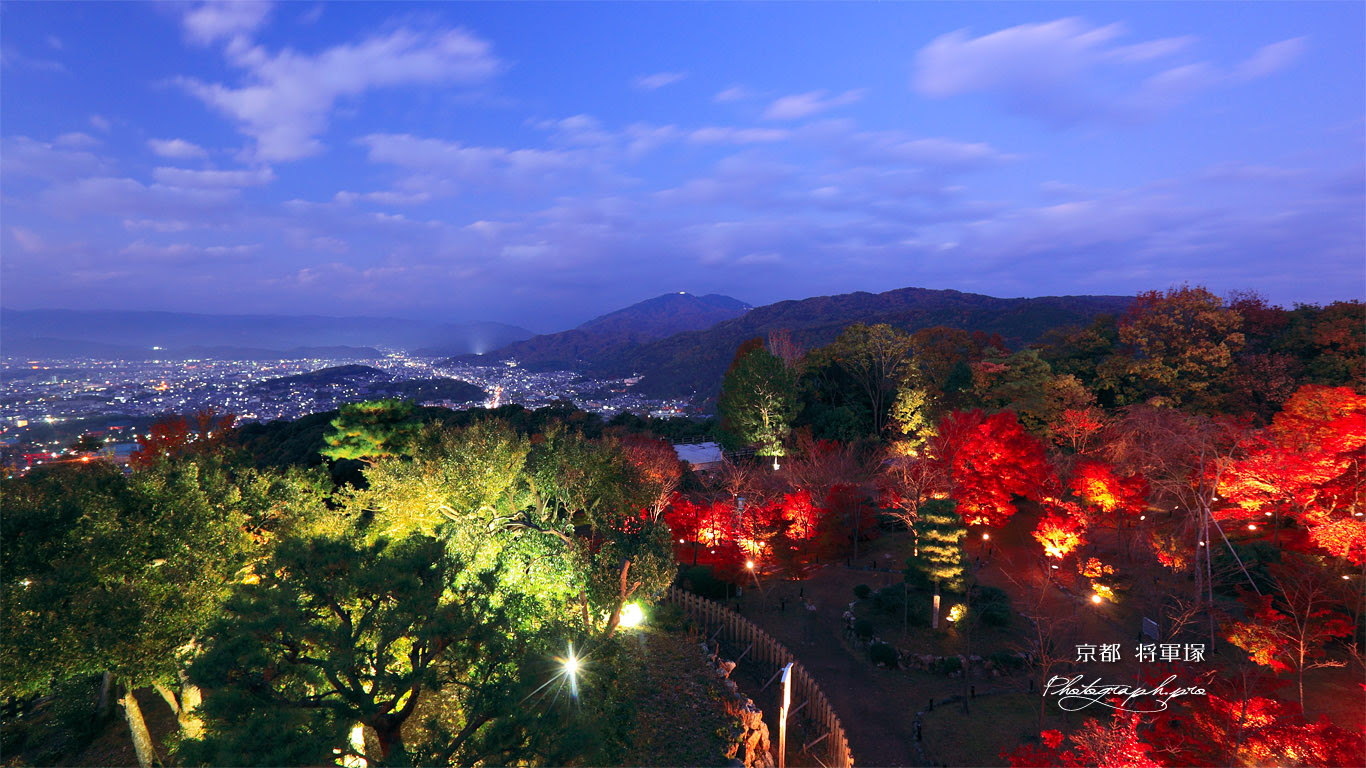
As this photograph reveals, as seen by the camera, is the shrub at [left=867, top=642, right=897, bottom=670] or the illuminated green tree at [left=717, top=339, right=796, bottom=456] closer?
the shrub at [left=867, top=642, right=897, bottom=670]

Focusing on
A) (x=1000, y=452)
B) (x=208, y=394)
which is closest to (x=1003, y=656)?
(x=1000, y=452)

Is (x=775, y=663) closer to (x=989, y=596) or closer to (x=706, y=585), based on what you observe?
(x=706, y=585)

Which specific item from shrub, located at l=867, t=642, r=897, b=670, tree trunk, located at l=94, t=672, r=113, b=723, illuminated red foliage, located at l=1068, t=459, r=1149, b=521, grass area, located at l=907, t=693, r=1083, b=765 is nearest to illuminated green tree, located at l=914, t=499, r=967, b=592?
shrub, located at l=867, t=642, r=897, b=670

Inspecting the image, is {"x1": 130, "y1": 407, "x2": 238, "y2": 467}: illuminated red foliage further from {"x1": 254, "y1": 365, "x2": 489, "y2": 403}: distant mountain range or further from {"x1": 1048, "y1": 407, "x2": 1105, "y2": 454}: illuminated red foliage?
{"x1": 1048, "y1": 407, "x2": 1105, "y2": 454}: illuminated red foliage

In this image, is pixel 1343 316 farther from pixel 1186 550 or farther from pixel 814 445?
pixel 814 445

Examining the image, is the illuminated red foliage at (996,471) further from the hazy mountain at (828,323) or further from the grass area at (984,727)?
the hazy mountain at (828,323)

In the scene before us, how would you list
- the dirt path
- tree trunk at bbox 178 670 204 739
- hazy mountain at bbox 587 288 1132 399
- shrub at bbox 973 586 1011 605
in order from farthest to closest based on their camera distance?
1. hazy mountain at bbox 587 288 1132 399
2. shrub at bbox 973 586 1011 605
3. the dirt path
4. tree trunk at bbox 178 670 204 739
